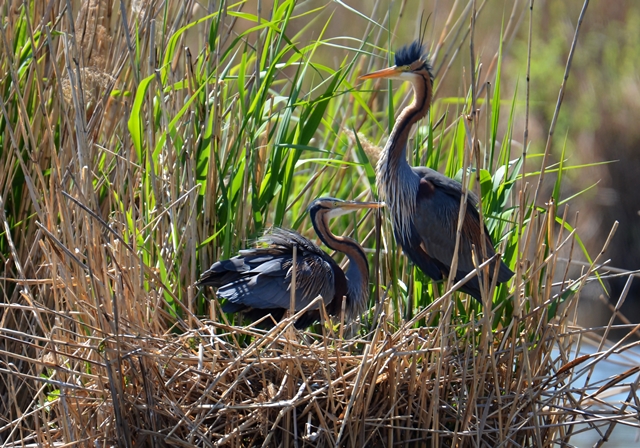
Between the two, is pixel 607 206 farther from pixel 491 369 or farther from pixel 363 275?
pixel 491 369

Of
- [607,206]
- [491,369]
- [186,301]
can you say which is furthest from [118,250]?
[607,206]

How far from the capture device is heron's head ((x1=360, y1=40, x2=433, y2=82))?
3497 millimetres

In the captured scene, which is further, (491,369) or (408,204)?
(408,204)

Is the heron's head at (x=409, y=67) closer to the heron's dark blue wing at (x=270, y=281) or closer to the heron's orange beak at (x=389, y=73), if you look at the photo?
the heron's orange beak at (x=389, y=73)

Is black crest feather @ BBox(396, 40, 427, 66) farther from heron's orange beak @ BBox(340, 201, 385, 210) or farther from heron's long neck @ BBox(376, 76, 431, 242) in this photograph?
heron's orange beak @ BBox(340, 201, 385, 210)

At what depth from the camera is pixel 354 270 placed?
3553 mm

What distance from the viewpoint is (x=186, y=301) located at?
3.13 m

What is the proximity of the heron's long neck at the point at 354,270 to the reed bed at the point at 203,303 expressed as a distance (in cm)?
10

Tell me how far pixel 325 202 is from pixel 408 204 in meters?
0.37

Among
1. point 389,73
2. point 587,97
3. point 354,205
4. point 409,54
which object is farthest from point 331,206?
point 587,97

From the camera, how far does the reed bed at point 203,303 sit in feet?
8.31

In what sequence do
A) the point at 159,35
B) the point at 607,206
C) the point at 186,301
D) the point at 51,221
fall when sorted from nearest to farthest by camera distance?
Answer: the point at 51,221, the point at 186,301, the point at 159,35, the point at 607,206

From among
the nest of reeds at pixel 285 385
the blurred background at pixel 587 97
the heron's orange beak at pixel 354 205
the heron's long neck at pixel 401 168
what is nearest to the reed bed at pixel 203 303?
the nest of reeds at pixel 285 385

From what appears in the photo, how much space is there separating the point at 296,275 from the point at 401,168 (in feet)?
2.27
